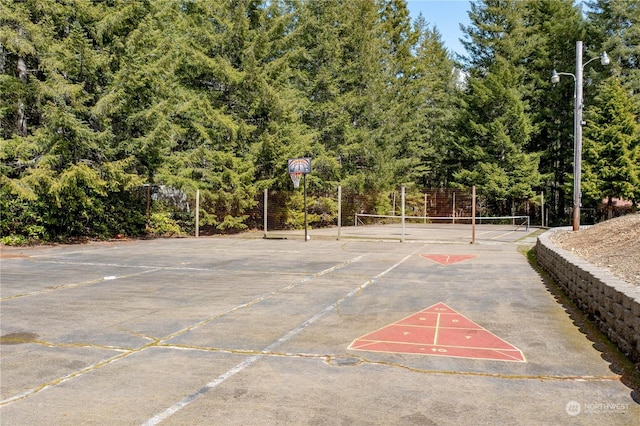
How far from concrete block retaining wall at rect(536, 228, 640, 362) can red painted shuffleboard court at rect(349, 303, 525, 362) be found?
4.06 ft

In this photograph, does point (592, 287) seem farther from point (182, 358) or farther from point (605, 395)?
point (182, 358)

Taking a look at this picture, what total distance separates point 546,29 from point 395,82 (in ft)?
46.1

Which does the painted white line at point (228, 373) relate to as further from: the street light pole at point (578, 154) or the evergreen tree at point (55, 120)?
the evergreen tree at point (55, 120)

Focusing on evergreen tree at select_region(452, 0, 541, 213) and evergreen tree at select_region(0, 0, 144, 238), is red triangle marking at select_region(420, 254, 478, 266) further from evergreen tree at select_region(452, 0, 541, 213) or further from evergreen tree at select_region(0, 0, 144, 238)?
evergreen tree at select_region(452, 0, 541, 213)

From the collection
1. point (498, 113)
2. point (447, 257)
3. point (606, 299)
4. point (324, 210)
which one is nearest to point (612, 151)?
point (498, 113)

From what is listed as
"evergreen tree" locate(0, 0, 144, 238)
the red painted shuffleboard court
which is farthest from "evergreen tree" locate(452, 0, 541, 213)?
the red painted shuffleboard court

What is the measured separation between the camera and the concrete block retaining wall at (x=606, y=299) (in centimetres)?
593

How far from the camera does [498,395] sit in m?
4.89

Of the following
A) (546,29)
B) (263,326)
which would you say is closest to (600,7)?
(546,29)

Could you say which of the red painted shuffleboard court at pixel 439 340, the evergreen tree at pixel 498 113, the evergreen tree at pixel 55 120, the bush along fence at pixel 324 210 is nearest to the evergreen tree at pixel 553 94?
the evergreen tree at pixel 498 113

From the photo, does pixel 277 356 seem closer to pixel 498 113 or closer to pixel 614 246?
pixel 614 246

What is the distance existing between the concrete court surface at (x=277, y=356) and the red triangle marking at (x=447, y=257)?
243 centimetres

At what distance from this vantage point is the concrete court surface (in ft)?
14.8

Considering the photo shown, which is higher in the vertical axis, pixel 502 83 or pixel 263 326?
pixel 502 83
